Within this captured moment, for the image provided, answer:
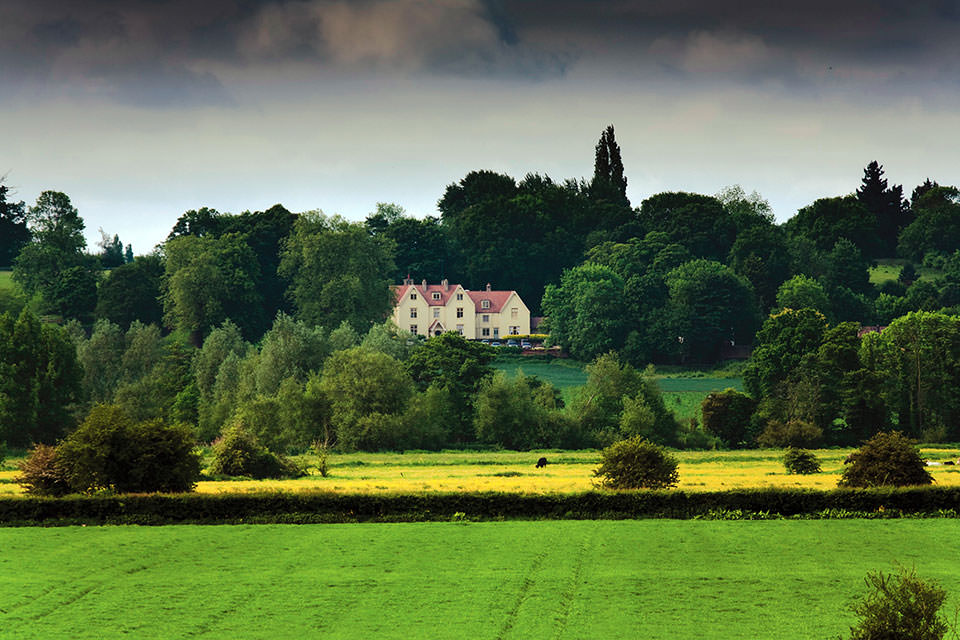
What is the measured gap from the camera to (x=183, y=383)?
373 ft

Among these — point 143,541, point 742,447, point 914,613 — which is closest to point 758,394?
point 742,447

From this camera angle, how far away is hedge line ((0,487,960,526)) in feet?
142

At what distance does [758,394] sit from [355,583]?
75106 mm

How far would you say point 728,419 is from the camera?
97875mm

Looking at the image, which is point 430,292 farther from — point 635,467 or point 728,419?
point 635,467

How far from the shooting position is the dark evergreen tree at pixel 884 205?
7304 inches

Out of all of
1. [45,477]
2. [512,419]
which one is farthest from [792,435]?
[45,477]

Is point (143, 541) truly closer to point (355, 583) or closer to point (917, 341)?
point (355, 583)

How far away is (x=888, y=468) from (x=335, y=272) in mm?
103378

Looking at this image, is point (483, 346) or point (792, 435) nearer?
point (792, 435)

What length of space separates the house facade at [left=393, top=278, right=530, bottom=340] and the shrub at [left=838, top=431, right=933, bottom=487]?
121673mm

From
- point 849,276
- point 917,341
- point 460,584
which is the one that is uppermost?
point 849,276

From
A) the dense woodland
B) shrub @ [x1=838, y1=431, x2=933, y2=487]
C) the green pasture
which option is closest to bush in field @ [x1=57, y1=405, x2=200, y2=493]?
the dense woodland

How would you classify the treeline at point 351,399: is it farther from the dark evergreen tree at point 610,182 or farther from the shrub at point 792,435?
the dark evergreen tree at point 610,182
